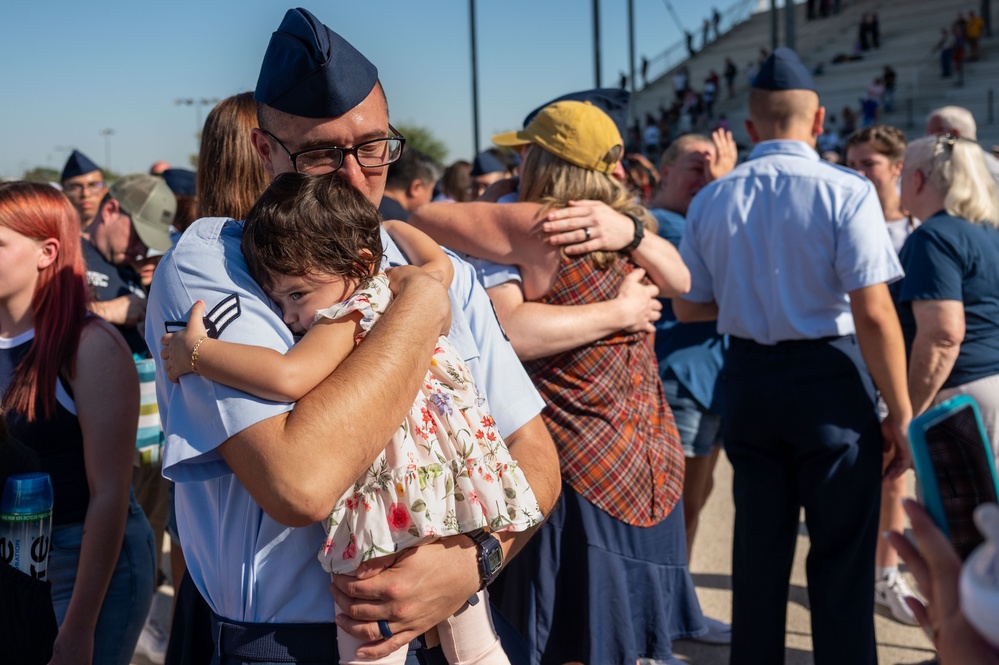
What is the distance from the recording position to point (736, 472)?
12.1 feet

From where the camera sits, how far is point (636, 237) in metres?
2.90

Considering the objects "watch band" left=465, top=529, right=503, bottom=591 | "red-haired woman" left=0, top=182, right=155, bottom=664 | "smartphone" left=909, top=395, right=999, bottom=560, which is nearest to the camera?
"smartphone" left=909, top=395, right=999, bottom=560

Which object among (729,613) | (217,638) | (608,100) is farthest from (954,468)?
(729,613)

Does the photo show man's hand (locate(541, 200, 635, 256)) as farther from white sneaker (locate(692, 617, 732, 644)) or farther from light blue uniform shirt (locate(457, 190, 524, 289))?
white sneaker (locate(692, 617, 732, 644))

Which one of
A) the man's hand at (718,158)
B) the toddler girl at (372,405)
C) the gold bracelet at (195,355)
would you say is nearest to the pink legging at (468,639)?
the toddler girl at (372,405)

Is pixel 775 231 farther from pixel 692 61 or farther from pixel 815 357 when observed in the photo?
pixel 692 61

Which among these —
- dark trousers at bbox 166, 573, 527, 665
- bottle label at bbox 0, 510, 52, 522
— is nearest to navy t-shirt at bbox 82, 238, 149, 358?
bottle label at bbox 0, 510, 52, 522

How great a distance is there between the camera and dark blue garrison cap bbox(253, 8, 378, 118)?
1.77 m

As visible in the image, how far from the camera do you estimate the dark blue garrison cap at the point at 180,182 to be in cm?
500

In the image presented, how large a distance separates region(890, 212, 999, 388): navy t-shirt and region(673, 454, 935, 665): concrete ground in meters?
1.23

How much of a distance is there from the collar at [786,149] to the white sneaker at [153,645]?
11.3 feet

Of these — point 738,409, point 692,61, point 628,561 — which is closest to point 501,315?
point 628,561

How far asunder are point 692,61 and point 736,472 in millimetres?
45069

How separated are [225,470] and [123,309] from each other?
2908 millimetres
